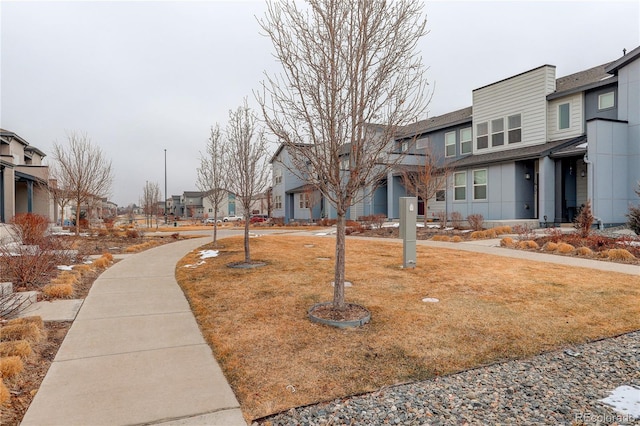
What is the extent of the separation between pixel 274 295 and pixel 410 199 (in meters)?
4.70

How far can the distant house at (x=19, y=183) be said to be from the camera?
19.5 m

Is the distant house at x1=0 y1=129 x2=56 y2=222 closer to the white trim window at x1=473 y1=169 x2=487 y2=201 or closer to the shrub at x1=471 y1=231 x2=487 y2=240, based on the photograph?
the shrub at x1=471 y1=231 x2=487 y2=240

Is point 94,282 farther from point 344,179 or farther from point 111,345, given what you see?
point 344,179

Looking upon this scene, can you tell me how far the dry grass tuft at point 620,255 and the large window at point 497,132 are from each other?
40.4 ft

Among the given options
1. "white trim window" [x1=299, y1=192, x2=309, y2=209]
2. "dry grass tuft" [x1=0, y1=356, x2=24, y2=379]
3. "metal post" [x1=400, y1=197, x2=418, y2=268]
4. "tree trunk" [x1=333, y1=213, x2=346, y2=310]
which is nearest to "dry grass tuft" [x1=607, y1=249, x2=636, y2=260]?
"metal post" [x1=400, y1=197, x2=418, y2=268]

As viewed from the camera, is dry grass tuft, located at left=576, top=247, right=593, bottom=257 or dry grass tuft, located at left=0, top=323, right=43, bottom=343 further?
dry grass tuft, located at left=576, top=247, right=593, bottom=257

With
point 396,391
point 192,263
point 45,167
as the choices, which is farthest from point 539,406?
point 45,167

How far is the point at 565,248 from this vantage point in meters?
11.2

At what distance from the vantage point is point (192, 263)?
10.6m

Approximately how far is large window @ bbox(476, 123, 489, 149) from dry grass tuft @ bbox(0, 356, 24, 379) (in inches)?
907

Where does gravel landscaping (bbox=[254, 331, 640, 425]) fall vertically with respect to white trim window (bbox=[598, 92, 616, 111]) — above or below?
below

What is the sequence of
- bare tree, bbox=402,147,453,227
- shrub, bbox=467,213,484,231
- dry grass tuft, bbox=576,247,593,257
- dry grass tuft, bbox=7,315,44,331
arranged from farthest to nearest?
bare tree, bbox=402,147,453,227
shrub, bbox=467,213,484,231
dry grass tuft, bbox=576,247,593,257
dry grass tuft, bbox=7,315,44,331

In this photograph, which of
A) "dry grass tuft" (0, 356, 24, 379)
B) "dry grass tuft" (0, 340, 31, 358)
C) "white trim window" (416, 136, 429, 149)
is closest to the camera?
"dry grass tuft" (0, 356, 24, 379)

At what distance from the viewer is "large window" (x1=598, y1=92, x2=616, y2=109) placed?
1656cm
